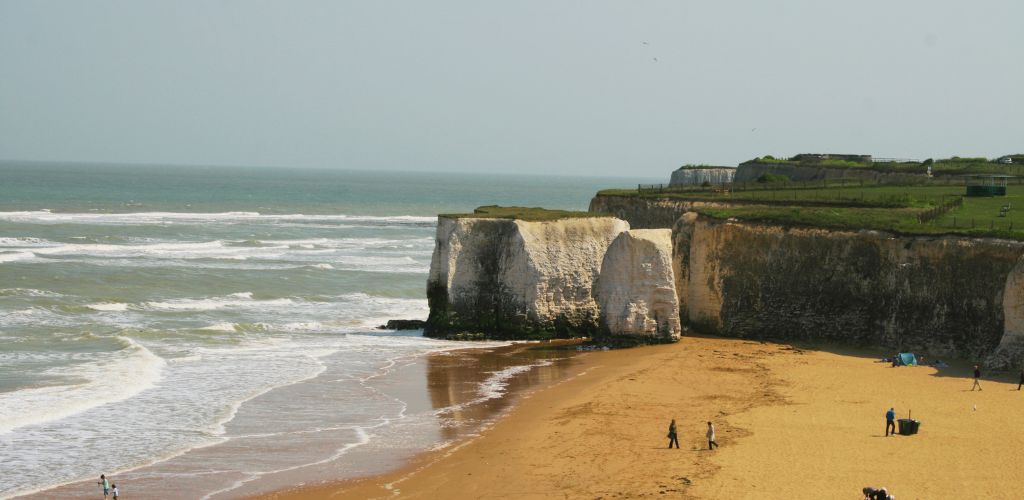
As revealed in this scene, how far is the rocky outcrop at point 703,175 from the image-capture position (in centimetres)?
7962

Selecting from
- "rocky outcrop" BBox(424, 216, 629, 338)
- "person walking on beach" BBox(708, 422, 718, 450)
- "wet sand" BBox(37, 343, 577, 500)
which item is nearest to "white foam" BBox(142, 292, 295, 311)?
"rocky outcrop" BBox(424, 216, 629, 338)

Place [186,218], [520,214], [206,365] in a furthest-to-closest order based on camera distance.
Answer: [186,218] < [520,214] < [206,365]

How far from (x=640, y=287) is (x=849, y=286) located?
6.65 m

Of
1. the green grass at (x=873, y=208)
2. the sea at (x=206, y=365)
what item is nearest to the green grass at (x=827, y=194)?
the green grass at (x=873, y=208)

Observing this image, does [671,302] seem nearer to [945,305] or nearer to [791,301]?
[791,301]

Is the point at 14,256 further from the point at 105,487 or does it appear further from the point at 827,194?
the point at 105,487

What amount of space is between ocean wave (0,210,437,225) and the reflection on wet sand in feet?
202

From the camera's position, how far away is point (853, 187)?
183 ft

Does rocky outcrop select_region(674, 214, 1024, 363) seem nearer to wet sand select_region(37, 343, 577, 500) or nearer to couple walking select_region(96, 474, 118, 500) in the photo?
wet sand select_region(37, 343, 577, 500)

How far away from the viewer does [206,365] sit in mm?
33656

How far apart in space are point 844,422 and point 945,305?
975 centimetres

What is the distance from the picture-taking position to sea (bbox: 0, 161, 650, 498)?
23750 mm

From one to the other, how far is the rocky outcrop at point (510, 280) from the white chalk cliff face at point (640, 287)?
2.26m

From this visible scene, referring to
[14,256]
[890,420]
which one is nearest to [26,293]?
[14,256]
